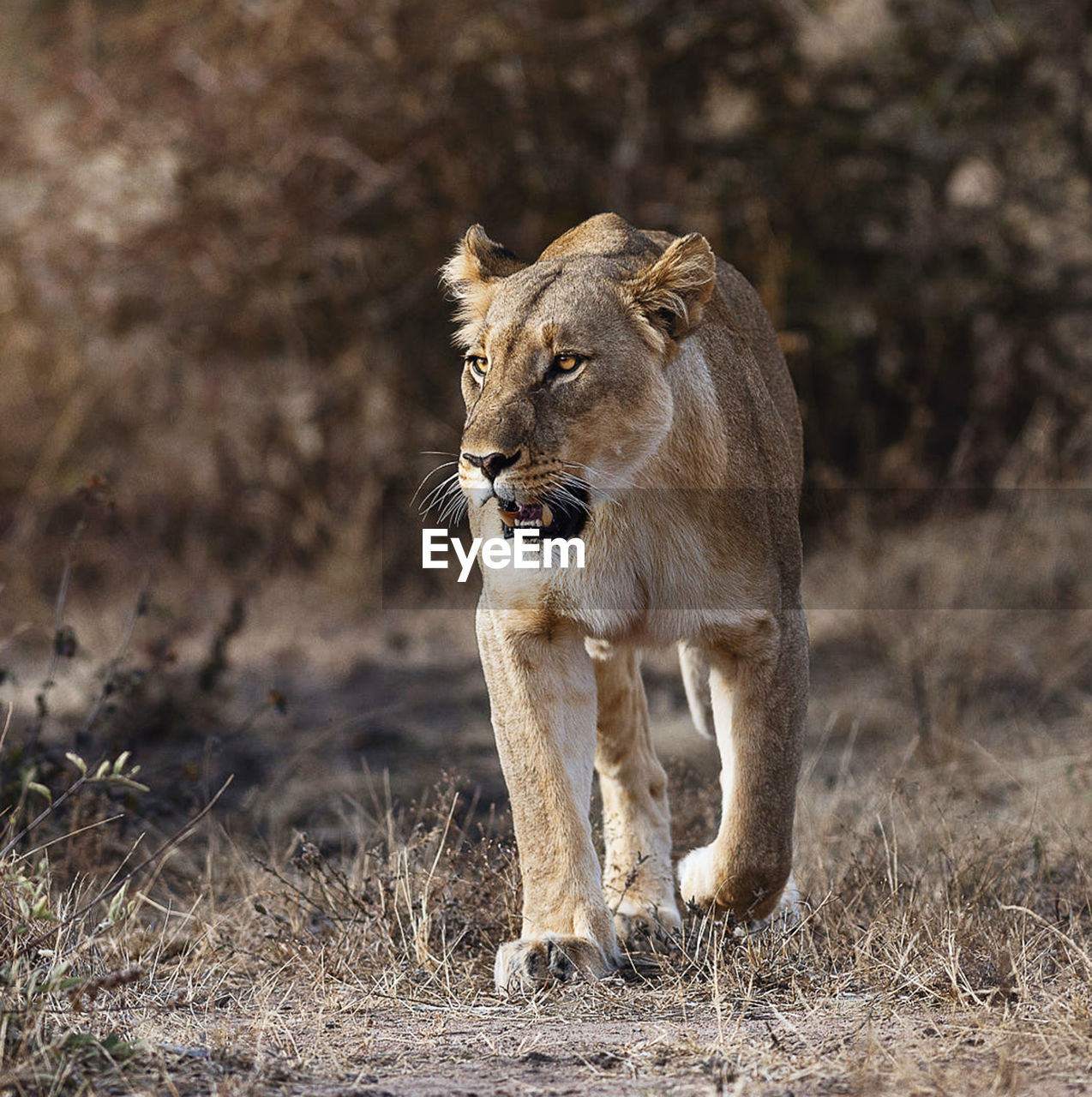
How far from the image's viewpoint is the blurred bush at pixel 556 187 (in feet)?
30.3

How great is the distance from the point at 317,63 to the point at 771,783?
6.67m

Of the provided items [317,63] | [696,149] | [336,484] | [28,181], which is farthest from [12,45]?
[696,149]

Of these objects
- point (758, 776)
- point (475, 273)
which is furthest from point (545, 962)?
point (475, 273)

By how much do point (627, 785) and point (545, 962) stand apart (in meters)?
0.84

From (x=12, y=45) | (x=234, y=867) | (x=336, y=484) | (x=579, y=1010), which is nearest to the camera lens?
(x=579, y=1010)

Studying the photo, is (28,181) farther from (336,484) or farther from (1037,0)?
(1037,0)

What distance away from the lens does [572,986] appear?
360 centimetres

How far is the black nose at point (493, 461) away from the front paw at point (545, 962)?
1089mm

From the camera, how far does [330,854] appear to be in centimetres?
491

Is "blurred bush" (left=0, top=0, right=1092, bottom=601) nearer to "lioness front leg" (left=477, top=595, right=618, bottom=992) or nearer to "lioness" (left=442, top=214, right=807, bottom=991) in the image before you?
"lioness" (left=442, top=214, right=807, bottom=991)

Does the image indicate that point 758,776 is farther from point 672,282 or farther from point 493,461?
point 672,282

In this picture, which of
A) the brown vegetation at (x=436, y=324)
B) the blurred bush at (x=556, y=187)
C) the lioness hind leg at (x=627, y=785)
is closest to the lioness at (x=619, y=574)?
the lioness hind leg at (x=627, y=785)

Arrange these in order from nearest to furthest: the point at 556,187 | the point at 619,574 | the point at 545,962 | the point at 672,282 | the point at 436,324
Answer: the point at 545,962
the point at 619,574
the point at 672,282
the point at 556,187
the point at 436,324

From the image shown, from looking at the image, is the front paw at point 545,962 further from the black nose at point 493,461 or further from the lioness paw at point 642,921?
the black nose at point 493,461
